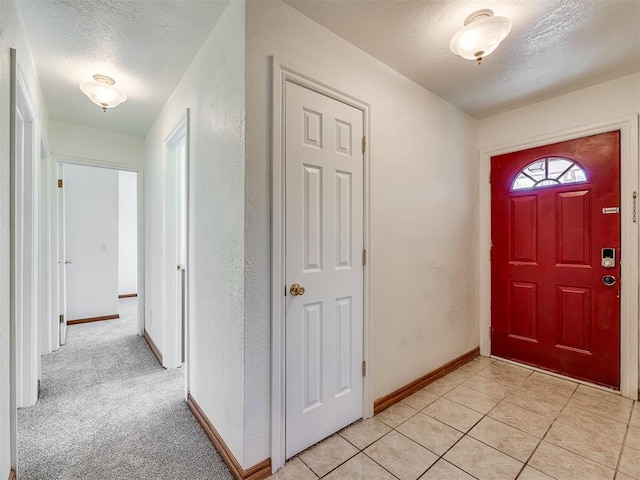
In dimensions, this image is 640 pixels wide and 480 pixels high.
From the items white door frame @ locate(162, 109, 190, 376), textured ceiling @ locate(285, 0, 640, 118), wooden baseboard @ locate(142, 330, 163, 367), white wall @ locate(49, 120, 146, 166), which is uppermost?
textured ceiling @ locate(285, 0, 640, 118)

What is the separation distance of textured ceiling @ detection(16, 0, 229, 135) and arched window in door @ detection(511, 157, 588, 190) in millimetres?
2796

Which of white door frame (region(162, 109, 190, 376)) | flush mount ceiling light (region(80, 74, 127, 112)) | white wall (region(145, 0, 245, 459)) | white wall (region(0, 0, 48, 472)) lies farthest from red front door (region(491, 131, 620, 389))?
white wall (region(0, 0, 48, 472))

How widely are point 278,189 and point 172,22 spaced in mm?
1179

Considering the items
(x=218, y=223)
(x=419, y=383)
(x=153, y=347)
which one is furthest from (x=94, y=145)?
(x=419, y=383)

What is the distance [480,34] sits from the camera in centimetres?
157

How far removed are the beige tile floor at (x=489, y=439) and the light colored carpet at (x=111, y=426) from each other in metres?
0.61

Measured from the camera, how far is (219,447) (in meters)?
1.65

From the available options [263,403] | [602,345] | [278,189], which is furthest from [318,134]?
[602,345]

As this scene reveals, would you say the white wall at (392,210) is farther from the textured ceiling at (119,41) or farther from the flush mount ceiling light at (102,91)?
the flush mount ceiling light at (102,91)

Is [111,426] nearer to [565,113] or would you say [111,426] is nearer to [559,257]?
[559,257]

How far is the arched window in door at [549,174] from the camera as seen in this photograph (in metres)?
2.50

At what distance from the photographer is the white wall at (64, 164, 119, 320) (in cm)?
434

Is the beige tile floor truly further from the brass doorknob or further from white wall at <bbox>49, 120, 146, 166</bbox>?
white wall at <bbox>49, 120, 146, 166</bbox>

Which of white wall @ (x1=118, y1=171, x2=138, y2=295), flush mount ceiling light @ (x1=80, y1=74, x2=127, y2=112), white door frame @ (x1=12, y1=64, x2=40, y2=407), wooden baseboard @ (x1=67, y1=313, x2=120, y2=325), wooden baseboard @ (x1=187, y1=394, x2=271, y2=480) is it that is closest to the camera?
wooden baseboard @ (x1=187, y1=394, x2=271, y2=480)
